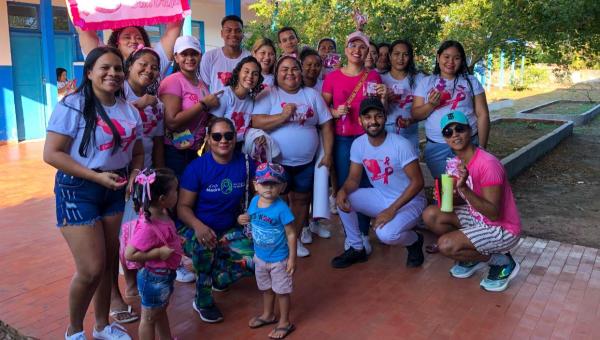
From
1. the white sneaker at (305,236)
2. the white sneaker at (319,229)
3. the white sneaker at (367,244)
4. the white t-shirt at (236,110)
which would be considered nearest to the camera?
the white t-shirt at (236,110)

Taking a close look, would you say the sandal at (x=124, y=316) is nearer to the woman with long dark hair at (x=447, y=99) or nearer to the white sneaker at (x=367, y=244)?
the white sneaker at (x=367, y=244)

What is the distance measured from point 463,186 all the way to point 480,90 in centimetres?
132

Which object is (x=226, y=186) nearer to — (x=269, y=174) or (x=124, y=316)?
(x=269, y=174)

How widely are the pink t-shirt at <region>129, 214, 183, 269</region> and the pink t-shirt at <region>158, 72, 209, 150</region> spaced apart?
1112 millimetres

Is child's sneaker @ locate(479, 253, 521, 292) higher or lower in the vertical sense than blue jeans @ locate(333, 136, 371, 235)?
lower

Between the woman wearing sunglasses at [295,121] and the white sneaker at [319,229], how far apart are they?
88 centimetres

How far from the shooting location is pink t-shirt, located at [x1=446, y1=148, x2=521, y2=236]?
12.2 ft

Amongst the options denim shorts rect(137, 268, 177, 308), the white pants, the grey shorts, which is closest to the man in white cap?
the white pants

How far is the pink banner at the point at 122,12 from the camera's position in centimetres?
353

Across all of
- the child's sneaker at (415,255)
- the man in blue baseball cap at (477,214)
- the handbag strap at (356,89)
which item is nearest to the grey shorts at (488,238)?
the man in blue baseball cap at (477,214)

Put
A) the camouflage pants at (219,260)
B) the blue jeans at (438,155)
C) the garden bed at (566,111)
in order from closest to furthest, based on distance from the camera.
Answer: the camouflage pants at (219,260), the blue jeans at (438,155), the garden bed at (566,111)

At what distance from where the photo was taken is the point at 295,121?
13.9 ft

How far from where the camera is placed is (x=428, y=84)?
4.58 meters

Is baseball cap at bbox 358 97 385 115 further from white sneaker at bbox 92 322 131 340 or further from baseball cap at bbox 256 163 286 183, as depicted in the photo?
white sneaker at bbox 92 322 131 340
